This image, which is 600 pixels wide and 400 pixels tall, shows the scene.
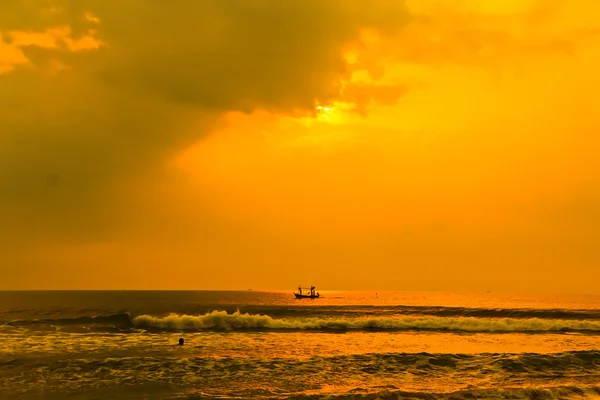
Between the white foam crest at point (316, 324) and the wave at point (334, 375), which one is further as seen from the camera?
the white foam crest at point (316, 324)

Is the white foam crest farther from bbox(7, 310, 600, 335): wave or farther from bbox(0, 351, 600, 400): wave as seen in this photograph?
bbox(0, 351, 600, 400): wave

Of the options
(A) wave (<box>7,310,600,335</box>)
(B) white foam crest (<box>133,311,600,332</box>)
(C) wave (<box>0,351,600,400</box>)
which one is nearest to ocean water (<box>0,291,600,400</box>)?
(C) wave (<box>0,351,600,400</box>)

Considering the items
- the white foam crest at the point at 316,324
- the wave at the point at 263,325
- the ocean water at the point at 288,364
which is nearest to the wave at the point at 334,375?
the ocean water at the point at 288,364

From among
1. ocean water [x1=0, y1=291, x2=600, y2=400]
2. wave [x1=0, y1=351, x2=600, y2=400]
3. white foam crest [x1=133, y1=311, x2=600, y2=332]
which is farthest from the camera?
white foam crest [x1=133, y1=311, x2=600, y2=332]

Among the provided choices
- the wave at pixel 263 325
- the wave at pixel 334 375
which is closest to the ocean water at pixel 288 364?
the wave at pixel 334 375

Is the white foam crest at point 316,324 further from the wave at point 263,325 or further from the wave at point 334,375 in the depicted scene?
the wave at point 334,375

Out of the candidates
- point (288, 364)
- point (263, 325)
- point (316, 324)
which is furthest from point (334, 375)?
point (263, 325)

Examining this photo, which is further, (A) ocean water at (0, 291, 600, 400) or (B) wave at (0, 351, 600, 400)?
(A) ocean water at (0, 291, 600, 400)

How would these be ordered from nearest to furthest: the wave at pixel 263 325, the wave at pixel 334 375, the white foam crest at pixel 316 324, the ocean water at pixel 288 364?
the wave at pixel 334 375 → the ocean water at pixel 288 364 → the wave at pixel 263 325 → the white foam crest at pixel 316 324

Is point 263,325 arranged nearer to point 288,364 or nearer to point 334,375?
point 288,364

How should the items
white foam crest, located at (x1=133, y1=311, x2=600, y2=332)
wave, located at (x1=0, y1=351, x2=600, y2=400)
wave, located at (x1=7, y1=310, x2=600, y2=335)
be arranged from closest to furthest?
wave, located at (x1=0, y1=351, x2=600, y2=400)
wave, located at (x1=7, y1=310, x2=600, y2=335)
white foam crest, located at (x1=133, y1=311, x2=600, y2=332)

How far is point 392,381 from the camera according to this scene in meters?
19.5

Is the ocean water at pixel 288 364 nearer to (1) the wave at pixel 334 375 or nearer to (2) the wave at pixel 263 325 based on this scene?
(1) the wave at pixel 334 375

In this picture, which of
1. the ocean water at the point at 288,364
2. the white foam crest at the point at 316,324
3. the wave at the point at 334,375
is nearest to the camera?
the wave at the point at 334,375
